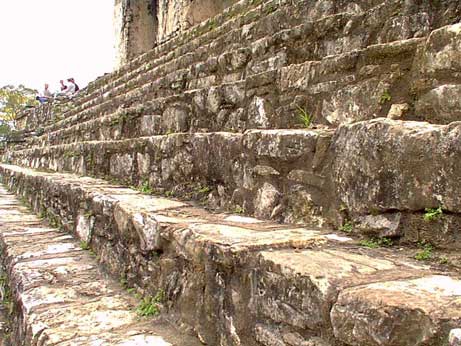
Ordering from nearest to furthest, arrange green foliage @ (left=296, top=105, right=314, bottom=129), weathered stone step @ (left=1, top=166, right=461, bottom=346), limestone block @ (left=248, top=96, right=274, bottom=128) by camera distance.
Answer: weathered stone step @ (left=1, top=166, right=461, bottom=346), green foliage @ (left=296, top=105, right=314, bottom=129), limestone block @ (left=248, top=96, right=274, bottom=128)

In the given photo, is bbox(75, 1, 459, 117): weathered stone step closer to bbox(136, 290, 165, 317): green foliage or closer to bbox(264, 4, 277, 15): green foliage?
bbox(264, 4, 277, 15): green foliage

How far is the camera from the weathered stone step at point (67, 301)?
2.14 m

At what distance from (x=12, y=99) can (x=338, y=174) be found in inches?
1532

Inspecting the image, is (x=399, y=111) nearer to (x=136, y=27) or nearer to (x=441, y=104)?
(x=441, y=104)

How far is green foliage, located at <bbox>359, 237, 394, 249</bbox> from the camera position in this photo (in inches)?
67.9

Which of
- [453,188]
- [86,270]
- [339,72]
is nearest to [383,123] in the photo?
[453,188]

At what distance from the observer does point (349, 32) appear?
268 cm

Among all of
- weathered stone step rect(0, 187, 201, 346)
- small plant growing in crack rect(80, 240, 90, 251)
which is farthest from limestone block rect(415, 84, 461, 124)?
small plant growing in crack rect(80, 240, 90, 251)

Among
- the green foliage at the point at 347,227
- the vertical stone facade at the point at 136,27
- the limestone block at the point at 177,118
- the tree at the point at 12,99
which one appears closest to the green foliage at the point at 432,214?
the green foliage at the point at 347,227

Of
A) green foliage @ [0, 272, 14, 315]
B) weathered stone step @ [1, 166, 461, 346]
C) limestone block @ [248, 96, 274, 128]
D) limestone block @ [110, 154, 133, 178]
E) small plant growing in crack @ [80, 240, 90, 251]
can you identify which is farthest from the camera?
limestone block @ [110, 154, 133, 178]

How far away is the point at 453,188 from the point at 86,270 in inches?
96.8

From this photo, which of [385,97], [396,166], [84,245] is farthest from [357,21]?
[84,245]

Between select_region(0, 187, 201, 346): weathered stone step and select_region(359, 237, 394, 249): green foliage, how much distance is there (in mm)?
833

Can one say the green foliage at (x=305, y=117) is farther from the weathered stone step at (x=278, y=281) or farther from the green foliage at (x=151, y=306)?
the green foliage at (x=151, y=306)
